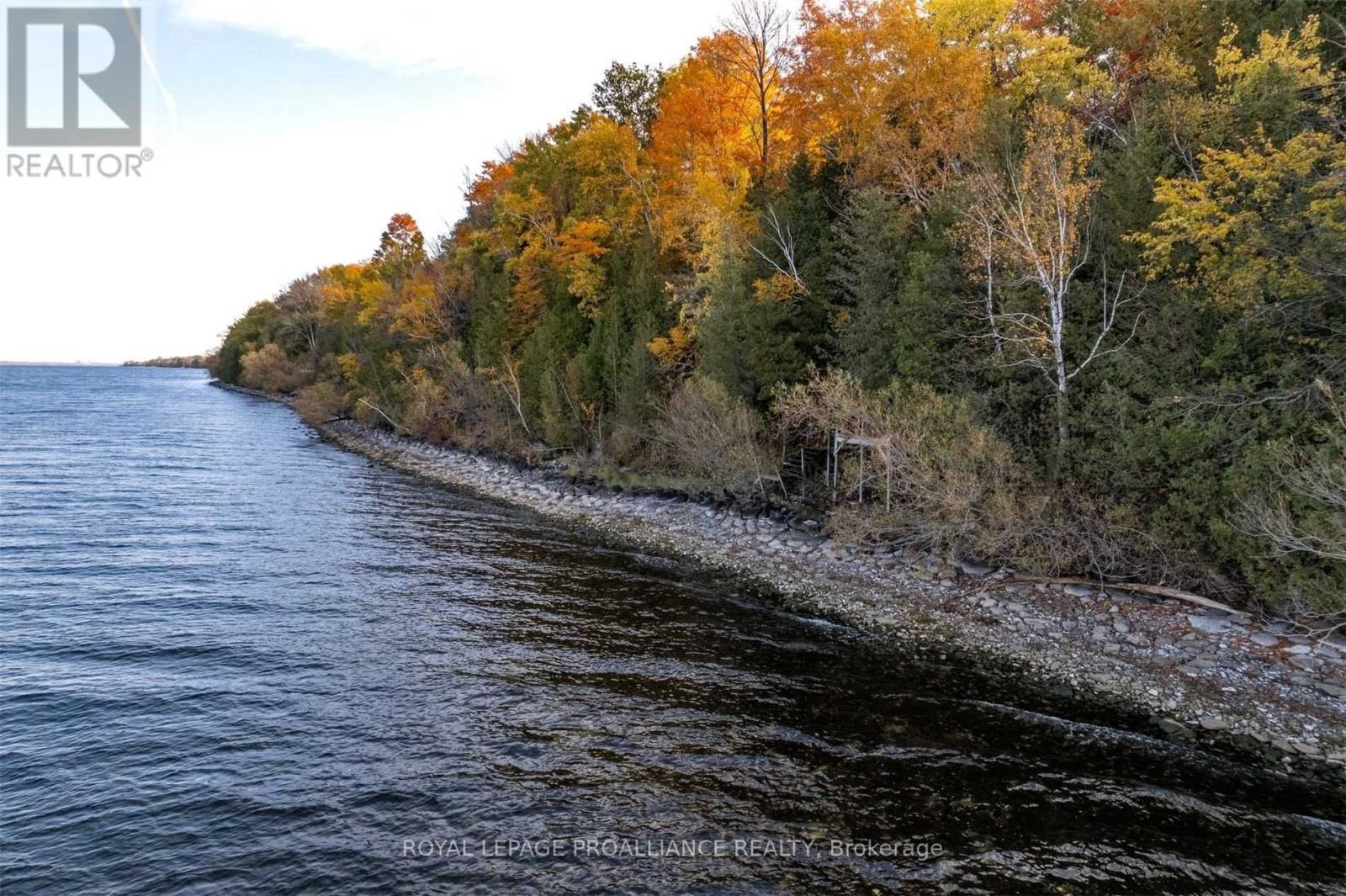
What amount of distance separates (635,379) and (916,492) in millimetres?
16668

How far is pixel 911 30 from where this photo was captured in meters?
27.0

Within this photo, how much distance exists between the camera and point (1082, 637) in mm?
15188

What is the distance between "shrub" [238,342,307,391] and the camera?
87.3 meters

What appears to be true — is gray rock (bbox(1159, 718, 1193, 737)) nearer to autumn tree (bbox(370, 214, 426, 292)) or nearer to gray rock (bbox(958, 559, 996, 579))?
gray rock (bbox(958, 559, 996, 579))

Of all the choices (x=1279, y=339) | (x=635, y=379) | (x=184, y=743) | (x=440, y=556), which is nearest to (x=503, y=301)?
(x=635, y=379)

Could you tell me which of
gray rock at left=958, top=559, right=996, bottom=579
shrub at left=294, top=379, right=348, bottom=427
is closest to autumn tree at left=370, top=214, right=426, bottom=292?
shrub at left=294, top=379, right=348, bottom=427

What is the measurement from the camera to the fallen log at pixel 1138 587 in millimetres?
14883

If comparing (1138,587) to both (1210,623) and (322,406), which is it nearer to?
(1210,623)

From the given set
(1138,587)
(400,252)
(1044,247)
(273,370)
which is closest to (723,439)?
(1044,247)

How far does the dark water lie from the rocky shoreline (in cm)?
121

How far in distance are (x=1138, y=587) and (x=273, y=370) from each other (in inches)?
4021

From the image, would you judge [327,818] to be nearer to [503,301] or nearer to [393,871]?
[393,871]

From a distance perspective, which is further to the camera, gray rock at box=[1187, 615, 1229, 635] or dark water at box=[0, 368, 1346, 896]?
gray rock at box=[1187, 615, 1229, 635]

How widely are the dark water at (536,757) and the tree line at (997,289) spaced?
6562 mm
